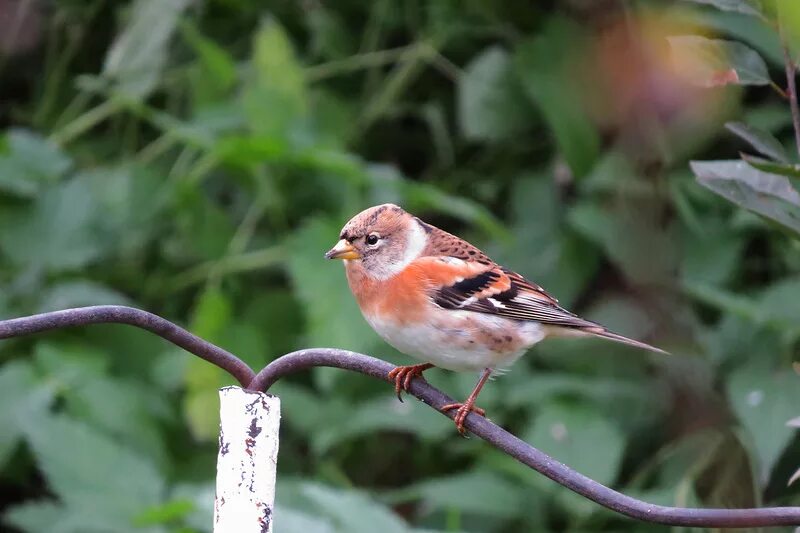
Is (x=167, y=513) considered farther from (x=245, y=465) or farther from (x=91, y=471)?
(x=245, y=465)

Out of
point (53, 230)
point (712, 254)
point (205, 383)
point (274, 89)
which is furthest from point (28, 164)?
point (712, 254)

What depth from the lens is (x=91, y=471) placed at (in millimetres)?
2543

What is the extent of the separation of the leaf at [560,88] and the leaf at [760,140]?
1.69m

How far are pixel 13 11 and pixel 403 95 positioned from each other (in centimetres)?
138

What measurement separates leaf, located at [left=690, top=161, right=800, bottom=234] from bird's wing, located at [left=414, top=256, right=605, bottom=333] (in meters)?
0.73

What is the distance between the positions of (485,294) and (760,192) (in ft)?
2.75

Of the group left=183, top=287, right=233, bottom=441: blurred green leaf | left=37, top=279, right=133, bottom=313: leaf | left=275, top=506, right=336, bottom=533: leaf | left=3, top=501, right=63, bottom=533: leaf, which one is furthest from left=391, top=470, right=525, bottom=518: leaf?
left=37, top=279, right=133, bottom=313: leaf

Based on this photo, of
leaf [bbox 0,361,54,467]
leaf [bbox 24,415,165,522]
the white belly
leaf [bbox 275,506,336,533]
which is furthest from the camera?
leaf [bbox 0,361,54,467]

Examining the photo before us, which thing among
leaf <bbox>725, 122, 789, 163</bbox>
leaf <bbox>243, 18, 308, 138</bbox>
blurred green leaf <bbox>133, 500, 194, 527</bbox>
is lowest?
blurred green leaf <bbox>133, 500, 194, 527</bbox>

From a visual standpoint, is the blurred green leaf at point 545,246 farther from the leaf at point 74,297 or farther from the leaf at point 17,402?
the leaf at point 17,402

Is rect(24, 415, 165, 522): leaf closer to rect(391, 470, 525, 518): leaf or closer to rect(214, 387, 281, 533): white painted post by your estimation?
rect(391, 470, 525, 518): leaf

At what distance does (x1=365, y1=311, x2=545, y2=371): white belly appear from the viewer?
1875 millimetres

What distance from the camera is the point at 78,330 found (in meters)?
3.13

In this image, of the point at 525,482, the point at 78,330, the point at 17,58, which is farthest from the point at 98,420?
the point at 17,58
